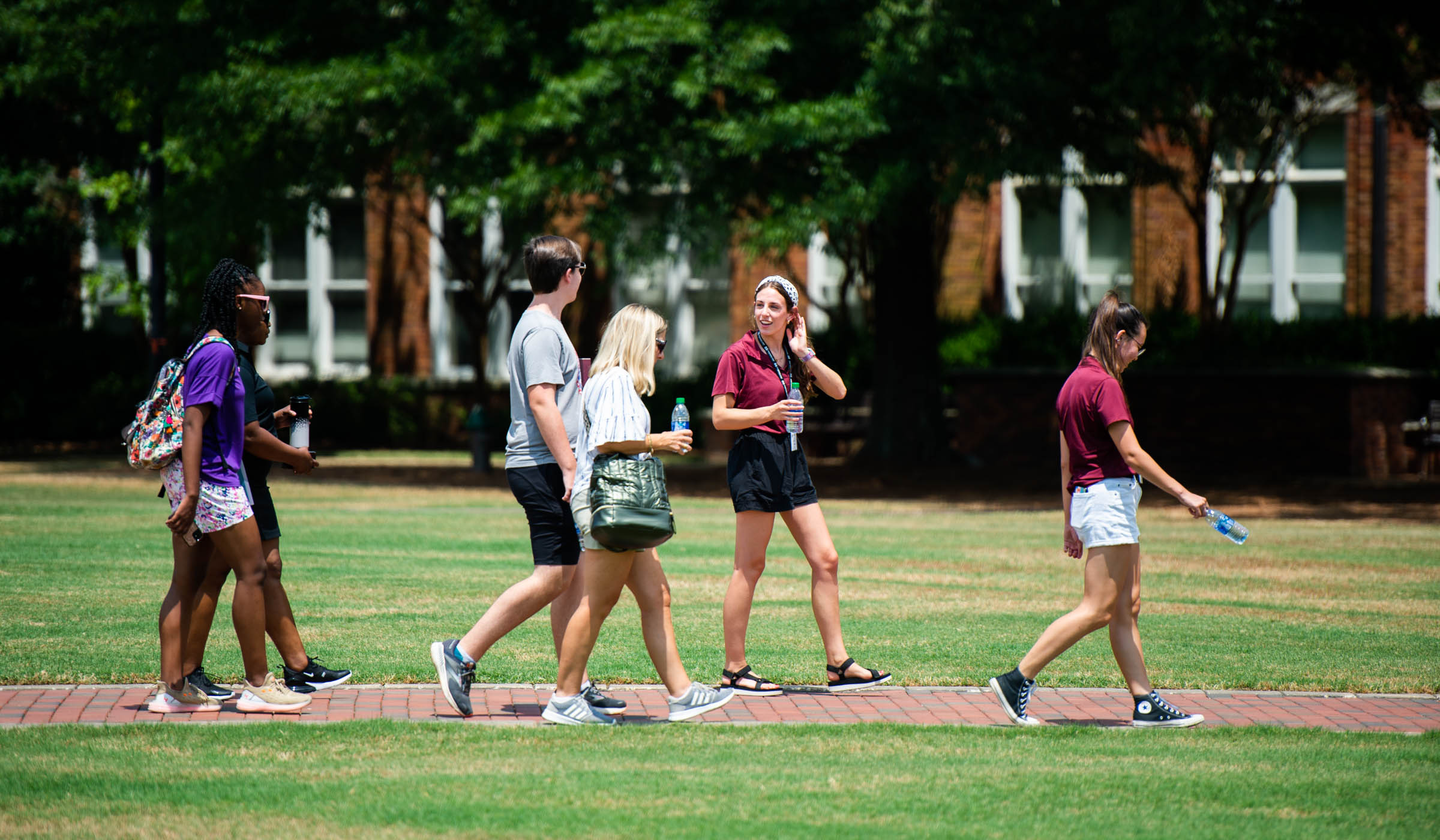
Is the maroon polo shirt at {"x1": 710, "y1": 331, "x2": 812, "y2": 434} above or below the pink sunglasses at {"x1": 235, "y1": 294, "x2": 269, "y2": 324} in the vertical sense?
below

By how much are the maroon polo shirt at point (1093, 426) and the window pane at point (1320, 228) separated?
23243 millimetres

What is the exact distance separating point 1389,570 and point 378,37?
13684mm

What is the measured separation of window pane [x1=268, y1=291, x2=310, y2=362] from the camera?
33.0 m

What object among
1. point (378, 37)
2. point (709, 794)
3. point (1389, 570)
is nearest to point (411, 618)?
point (709, 794)

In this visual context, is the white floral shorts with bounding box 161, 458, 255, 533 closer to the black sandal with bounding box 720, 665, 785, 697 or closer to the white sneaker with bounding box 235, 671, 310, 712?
the white sneaker with bounding box 235, 671, 310, 712

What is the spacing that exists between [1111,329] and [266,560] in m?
3.90

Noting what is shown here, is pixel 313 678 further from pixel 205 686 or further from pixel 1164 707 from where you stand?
pixel 1164 707

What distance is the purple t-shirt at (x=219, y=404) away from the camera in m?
6.30

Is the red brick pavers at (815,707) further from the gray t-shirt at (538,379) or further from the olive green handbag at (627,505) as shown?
the gray t-shirt at (538,379)

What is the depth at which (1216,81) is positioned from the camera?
59.5 feet

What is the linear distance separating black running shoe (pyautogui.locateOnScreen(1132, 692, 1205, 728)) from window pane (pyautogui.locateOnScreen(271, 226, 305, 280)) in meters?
28.8

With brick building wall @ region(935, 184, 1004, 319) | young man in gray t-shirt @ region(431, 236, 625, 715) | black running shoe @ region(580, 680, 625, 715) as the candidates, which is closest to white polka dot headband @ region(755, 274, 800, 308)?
young man in gray t-shirt @ region(431, 236, 625, 715)

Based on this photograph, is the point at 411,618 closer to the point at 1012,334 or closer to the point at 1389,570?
the point at 1389,570

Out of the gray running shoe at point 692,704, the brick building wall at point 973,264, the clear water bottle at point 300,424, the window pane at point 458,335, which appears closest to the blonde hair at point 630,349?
the gray running shoe at point 692,704
